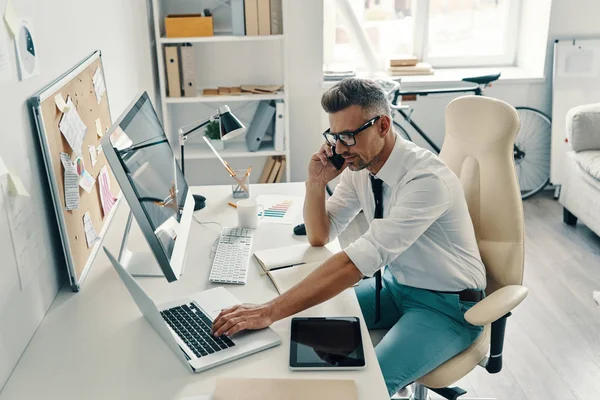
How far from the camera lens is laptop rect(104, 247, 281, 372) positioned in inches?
54.4

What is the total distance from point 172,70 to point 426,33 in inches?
75.9

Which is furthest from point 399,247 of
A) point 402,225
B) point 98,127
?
point 98,127

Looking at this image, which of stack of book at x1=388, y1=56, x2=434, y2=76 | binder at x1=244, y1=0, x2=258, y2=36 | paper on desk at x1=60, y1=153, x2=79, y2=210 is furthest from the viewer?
stack of book at x1=388, y1=56, x2=434, y2=76

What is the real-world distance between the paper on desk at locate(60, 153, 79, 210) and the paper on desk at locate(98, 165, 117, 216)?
0.31m

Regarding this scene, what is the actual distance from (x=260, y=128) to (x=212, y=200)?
1584mm

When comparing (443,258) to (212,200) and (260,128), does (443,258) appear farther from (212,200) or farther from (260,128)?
(260,128)

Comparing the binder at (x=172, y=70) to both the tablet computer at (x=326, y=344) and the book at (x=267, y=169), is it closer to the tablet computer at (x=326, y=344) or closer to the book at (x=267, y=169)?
the book at (x=267, y=169)

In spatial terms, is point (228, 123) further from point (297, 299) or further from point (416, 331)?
point (416, 331)

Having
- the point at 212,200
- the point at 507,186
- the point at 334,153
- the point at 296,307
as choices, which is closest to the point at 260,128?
the point at 212,200

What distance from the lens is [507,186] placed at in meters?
1.93

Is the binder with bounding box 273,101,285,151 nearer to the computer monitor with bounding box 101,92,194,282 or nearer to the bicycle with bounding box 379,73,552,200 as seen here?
the bicycle with bounding box 379,73,552,200

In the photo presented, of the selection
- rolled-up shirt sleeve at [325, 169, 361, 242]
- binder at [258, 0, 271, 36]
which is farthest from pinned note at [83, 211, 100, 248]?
binder at [258, 0, 271, 36]

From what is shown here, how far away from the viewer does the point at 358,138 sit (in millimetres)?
1793

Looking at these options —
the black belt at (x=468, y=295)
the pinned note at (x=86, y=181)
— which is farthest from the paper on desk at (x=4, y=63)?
the black belt at (x=468, y=295)
